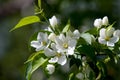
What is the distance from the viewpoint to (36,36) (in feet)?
7.47

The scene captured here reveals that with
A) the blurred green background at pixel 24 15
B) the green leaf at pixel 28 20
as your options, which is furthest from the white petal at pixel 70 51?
the blurred green background at pixel 24 15

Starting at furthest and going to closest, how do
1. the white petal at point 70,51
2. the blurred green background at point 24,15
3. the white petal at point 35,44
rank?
the blurred green background at point 24,15 < the white petal at point 35,44 < the white petal at point 70,51

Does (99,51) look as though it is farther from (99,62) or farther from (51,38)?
(51,38)

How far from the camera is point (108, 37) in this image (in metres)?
2.24

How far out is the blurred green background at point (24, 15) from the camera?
4.30m

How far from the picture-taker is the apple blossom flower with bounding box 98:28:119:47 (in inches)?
85.5

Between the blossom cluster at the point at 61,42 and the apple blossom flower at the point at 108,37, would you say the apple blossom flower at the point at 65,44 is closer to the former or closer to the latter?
the blossom cluster at the point at 61,42

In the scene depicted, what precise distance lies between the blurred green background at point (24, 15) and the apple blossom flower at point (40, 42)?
5.14ft

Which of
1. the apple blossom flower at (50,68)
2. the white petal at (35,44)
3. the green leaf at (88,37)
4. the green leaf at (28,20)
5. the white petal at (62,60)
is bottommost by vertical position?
the apple blossom flower at (50,68)

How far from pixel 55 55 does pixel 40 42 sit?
11 centimetres

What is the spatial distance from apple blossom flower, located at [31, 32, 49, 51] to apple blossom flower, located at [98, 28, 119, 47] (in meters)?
0.23

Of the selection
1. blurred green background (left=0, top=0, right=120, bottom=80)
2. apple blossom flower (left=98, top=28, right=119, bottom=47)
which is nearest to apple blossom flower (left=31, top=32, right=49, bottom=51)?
apple blossom flower (left=98, top=28, right=119, bottom=47)

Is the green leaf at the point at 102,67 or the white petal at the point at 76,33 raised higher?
the white petal at the point at 76,33

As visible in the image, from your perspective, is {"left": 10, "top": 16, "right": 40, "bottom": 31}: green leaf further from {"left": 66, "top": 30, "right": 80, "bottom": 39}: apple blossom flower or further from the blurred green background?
the blurred green background
